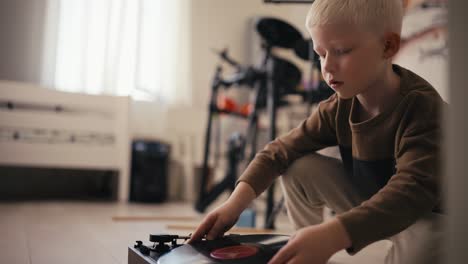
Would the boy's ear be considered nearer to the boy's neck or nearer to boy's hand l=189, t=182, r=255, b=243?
the boy's neck

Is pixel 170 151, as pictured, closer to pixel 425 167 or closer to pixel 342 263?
pixel 342 263

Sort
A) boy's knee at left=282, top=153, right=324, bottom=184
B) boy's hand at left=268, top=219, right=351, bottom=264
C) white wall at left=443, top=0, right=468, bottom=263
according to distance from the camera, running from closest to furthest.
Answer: white wall at left=443, top=0, right=468, bottom=263, boy's hand at left=268, top=219, right=351, bottom=264, boy's knee at left=282, top=153, right=324, bottom=184

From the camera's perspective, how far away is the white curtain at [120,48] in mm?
2586

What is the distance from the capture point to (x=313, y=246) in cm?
48

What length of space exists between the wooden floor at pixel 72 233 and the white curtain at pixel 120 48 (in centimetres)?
88

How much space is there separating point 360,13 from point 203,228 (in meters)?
0.38

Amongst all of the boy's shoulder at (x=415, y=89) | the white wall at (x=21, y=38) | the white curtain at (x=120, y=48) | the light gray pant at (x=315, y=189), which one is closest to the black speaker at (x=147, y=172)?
the white curtain at (x=120, y=48)

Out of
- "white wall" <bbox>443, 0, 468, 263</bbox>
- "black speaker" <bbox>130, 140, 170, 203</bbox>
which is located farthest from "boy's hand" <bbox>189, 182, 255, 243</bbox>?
"black speaker" <bbox>130, 140, 170, 203</bbox>

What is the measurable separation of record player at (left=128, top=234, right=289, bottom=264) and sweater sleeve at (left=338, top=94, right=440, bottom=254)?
136 millimetres

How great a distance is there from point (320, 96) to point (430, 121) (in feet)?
2.88

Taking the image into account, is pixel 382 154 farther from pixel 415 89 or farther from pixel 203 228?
pixel 203 228

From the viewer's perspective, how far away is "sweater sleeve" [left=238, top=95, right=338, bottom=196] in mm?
745

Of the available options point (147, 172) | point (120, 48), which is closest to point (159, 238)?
point (147, 172)

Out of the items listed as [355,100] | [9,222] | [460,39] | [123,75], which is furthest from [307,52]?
[123,75]
